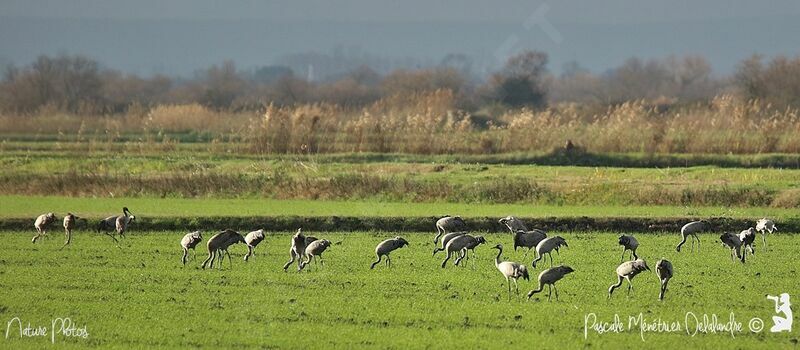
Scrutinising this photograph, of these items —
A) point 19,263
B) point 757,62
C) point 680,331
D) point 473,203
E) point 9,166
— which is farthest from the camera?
point 757,62

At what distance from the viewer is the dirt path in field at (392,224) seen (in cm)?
2167

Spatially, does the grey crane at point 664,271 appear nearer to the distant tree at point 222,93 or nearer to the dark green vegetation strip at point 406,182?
the dark green vegetation strip at point 406,182

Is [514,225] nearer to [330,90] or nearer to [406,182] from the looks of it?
[406,182]

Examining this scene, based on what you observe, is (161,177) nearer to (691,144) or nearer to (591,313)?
(691,144)

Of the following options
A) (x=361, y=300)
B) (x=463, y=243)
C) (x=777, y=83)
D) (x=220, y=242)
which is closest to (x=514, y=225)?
(x=463, y=243)

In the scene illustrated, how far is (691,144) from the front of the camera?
1395 inches

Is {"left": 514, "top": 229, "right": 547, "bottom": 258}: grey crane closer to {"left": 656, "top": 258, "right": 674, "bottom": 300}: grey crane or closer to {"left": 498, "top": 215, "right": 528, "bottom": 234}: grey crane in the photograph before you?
{"left": 498, "top": 215, "right": 528, "bottom": 234}: grey crane

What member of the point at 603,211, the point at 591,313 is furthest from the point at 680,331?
the point at 603,211

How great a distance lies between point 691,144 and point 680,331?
24.2 meters

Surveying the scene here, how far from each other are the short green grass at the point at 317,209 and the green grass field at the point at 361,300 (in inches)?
177
